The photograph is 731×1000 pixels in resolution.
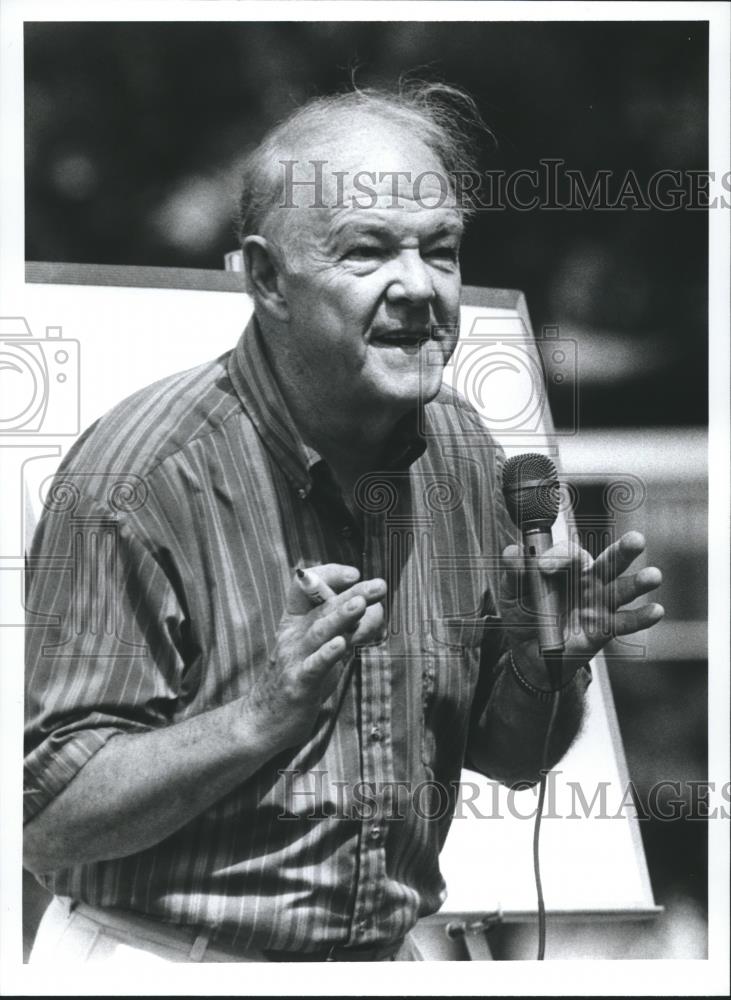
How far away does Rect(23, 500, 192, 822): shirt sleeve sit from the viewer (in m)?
2.15

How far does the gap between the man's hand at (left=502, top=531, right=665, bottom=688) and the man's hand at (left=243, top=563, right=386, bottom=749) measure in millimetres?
299

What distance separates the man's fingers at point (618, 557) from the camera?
2.09 m

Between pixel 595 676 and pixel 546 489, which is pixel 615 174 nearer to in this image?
pixel 546 489

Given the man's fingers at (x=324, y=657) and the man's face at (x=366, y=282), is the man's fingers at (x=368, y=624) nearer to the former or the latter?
the man's fingers at (x=324, y=657)

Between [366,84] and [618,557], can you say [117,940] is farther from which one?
[366,84]

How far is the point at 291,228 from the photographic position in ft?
7.22

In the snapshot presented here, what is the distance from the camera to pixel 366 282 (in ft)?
7.12

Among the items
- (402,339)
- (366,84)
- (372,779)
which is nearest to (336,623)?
(372,779)

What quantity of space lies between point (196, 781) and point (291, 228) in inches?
35.2

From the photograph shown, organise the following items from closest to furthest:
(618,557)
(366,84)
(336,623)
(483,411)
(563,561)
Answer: (336,623) → (618,557) → (563,561) → (366,84) → (483,411)

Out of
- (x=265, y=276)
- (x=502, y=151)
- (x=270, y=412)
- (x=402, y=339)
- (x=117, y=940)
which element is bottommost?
(x=117, y=940)

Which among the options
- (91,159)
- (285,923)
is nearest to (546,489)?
(285,923)

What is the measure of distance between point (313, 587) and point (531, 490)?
391 millimetres

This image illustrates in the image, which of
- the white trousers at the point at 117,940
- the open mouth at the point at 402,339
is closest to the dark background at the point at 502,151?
the open mouth at the point at 402,339
